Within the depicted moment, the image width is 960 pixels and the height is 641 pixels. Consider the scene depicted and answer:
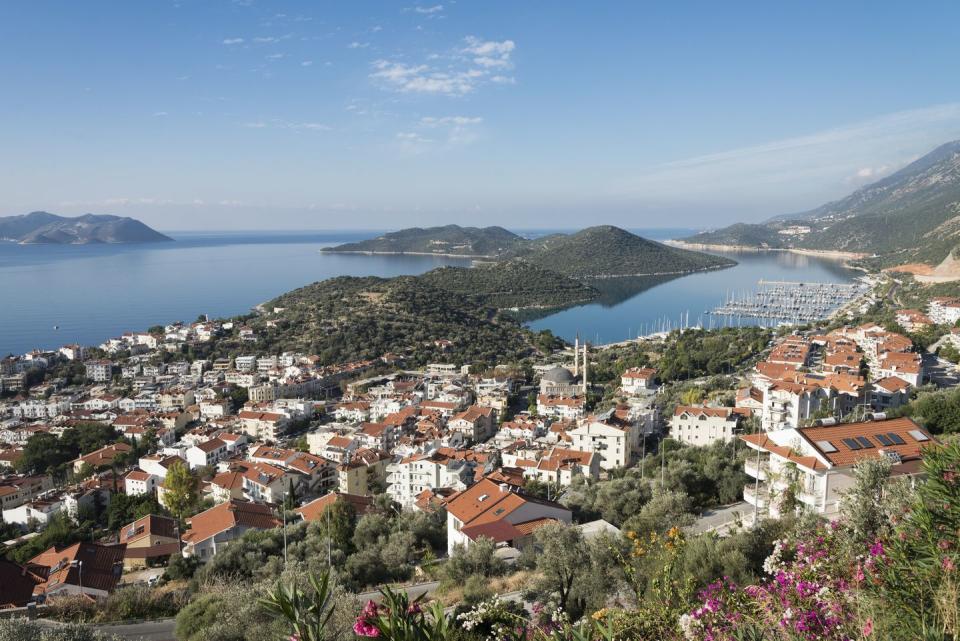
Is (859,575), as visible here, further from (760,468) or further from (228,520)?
(228,520)

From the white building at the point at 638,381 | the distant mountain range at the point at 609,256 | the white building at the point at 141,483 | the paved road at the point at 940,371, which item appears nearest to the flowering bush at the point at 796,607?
the white building at the point at 141,483

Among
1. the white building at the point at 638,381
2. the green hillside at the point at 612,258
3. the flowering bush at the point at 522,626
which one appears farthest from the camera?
the green hillside at the point at 612,258

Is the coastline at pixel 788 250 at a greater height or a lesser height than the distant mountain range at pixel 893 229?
lesser

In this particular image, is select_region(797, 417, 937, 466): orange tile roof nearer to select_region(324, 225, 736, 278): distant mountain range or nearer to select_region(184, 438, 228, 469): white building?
select_region(184, 438, 228, 469): white building

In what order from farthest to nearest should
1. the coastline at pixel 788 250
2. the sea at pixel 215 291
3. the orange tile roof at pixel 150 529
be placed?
the coastline at pixel 788 250 → the sea at pixel 215 291 → the orange tile roof at pixel 150 529

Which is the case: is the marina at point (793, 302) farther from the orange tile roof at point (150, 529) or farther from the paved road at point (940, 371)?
the orange tile roof at point (150, 529)

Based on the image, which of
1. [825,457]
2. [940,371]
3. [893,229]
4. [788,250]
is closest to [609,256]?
[893,229]

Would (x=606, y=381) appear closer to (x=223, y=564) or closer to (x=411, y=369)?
(x=411, y=369)
